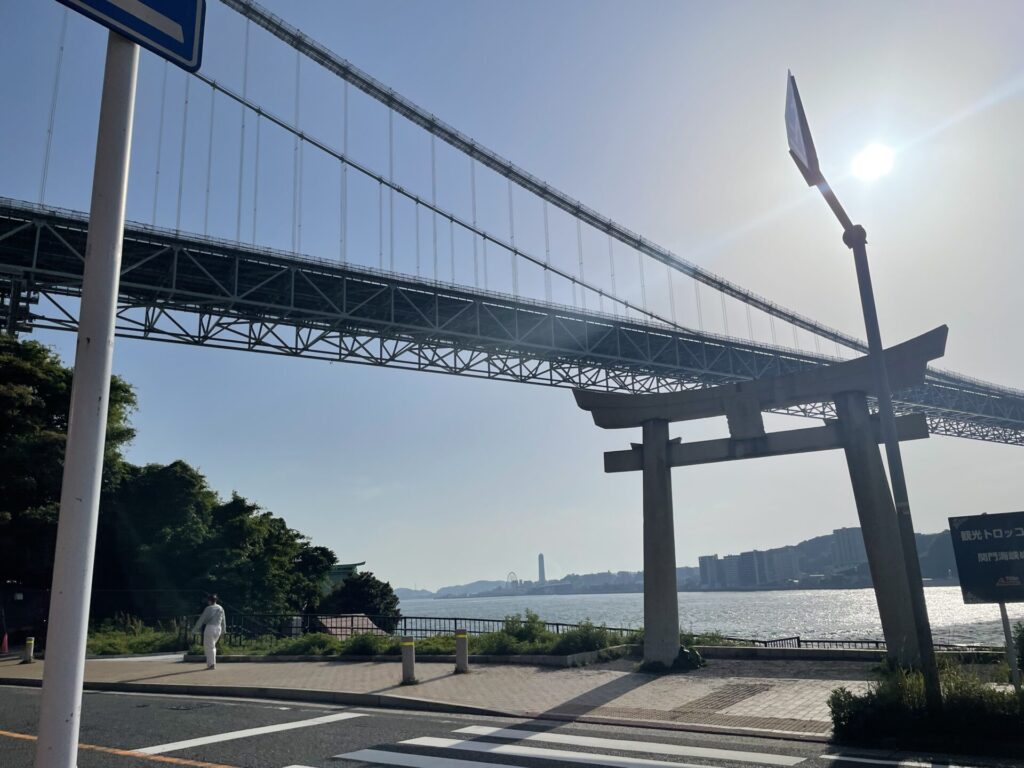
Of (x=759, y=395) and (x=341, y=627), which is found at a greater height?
(x=759, y=395)

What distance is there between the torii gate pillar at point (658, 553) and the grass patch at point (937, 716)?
6218mm

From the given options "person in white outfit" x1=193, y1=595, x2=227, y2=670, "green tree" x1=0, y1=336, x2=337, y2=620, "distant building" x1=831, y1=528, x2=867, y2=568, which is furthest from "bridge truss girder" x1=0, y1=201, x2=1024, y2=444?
"distant building" x1=831, y1=528, x2=867, y2=568

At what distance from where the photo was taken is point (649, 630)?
15.5 m

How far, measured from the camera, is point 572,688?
13086 mm

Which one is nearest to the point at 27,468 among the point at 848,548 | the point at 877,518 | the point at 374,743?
the point at 374,743

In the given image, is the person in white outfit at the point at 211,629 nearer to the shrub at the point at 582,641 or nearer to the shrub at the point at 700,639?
the shrub at the point at 582,641

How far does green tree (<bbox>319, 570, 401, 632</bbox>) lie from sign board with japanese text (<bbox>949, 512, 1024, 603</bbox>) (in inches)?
1977

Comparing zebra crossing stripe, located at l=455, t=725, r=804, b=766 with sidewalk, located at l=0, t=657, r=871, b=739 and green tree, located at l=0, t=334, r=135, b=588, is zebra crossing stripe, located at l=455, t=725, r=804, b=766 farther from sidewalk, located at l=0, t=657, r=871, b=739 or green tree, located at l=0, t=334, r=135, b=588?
green tree, located at l=0, t=334, r=135, b=588

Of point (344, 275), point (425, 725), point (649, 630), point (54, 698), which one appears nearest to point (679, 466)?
point (649, 630)

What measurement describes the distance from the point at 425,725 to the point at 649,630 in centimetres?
642

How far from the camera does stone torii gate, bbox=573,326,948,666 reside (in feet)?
47.5

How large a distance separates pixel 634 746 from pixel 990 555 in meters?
5.23

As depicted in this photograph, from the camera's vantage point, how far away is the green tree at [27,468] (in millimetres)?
26594

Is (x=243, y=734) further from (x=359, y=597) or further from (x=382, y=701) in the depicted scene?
(x=359, y=597)
